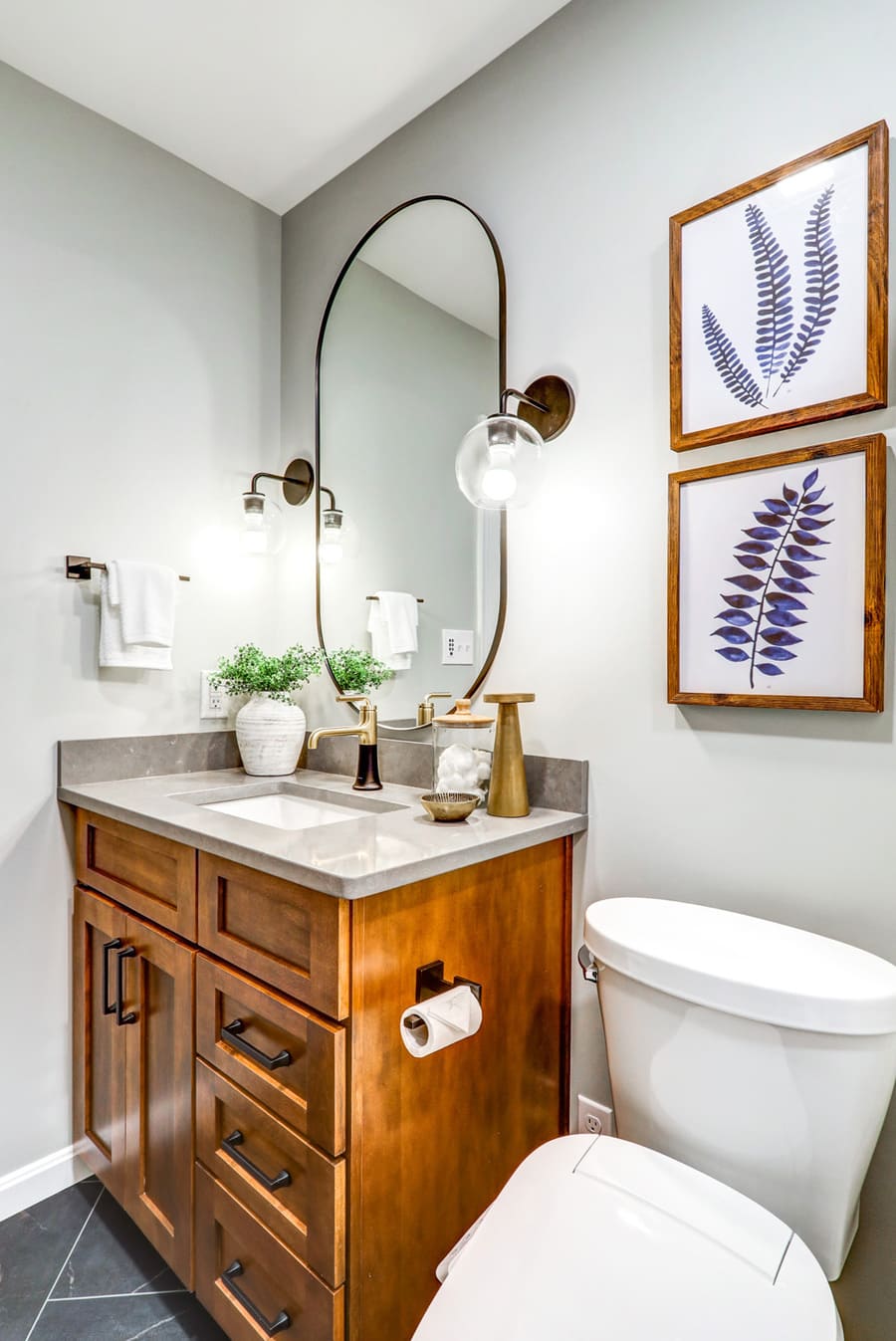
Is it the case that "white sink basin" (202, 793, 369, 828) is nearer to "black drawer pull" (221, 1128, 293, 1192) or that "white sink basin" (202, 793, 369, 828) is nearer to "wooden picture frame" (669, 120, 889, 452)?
"black drawer pull" (221, 1128, 293, 1192)

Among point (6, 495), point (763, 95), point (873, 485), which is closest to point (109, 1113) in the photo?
point (6, 495)

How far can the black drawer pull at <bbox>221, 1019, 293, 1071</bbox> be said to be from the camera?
3.53 feet

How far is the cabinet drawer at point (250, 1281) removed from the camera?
102 centimetres

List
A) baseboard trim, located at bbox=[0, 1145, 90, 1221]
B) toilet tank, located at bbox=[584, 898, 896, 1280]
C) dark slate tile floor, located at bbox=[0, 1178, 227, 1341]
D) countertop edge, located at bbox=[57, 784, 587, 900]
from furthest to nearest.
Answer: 1. baseboard trim, located at bbox=[0, 1145, 90, 1221]
2. dark slate tile floor, located at bbox=[0, 1178, 227, 1341]
3. countertop edge, located at bbox=[57, 784, 587, 900]
4. toilet tank, located at bbox=[584, 898, 896, 1280]

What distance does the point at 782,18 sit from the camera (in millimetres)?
1159

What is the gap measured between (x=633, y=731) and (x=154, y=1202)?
4.28 ft

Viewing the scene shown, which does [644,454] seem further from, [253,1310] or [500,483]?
[253,1310]

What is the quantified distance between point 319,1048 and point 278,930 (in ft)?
0.60

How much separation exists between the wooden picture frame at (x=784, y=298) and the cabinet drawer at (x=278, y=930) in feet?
3.29

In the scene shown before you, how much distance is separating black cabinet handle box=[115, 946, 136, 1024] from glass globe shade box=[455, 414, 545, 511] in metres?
1.16

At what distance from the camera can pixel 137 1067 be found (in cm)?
143

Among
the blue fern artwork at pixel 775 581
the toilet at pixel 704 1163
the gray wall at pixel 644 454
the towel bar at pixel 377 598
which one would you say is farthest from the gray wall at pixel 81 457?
the blue fern artwork at pixel 775 581

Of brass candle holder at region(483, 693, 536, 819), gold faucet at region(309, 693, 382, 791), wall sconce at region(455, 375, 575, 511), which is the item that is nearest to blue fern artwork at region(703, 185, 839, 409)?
wall sconce at region(455, 375, 575, 511)

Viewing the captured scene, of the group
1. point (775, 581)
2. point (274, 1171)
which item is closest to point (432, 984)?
point (274, 1171)
